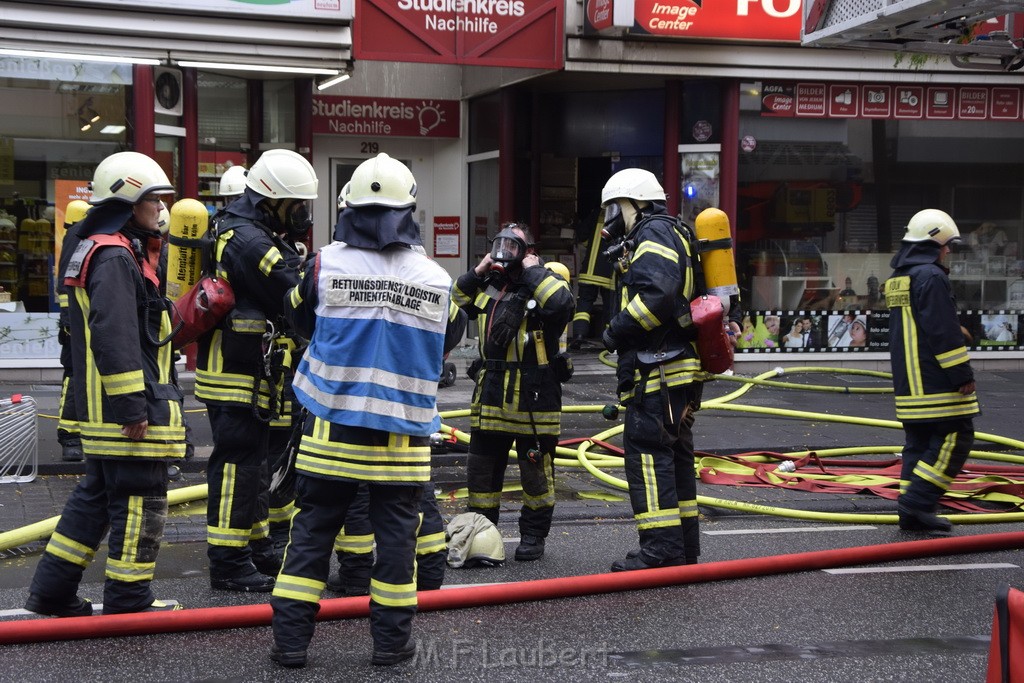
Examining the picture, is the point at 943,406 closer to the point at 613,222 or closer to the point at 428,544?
the point at 613,222

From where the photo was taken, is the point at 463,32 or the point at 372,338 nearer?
the point at 372,338

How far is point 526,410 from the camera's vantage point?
632 centimetres

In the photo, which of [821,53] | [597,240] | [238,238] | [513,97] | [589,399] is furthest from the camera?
[513,97]

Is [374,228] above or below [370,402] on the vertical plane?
above

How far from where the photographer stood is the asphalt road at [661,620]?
467 centimetres

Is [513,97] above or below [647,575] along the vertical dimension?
above

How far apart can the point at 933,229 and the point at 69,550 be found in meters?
5.21

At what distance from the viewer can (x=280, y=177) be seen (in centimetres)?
572

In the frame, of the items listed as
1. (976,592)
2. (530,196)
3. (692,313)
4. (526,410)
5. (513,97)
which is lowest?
(976,592)

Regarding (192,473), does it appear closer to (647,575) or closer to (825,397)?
(647,575)

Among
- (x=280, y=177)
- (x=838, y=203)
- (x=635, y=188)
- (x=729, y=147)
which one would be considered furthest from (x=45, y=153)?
(x=838, y=203)

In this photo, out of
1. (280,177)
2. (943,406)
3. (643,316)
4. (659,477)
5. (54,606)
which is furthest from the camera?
(943,406)

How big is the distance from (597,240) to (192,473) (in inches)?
138

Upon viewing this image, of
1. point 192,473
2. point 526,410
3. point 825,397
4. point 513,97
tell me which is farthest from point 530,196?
point 526,410
